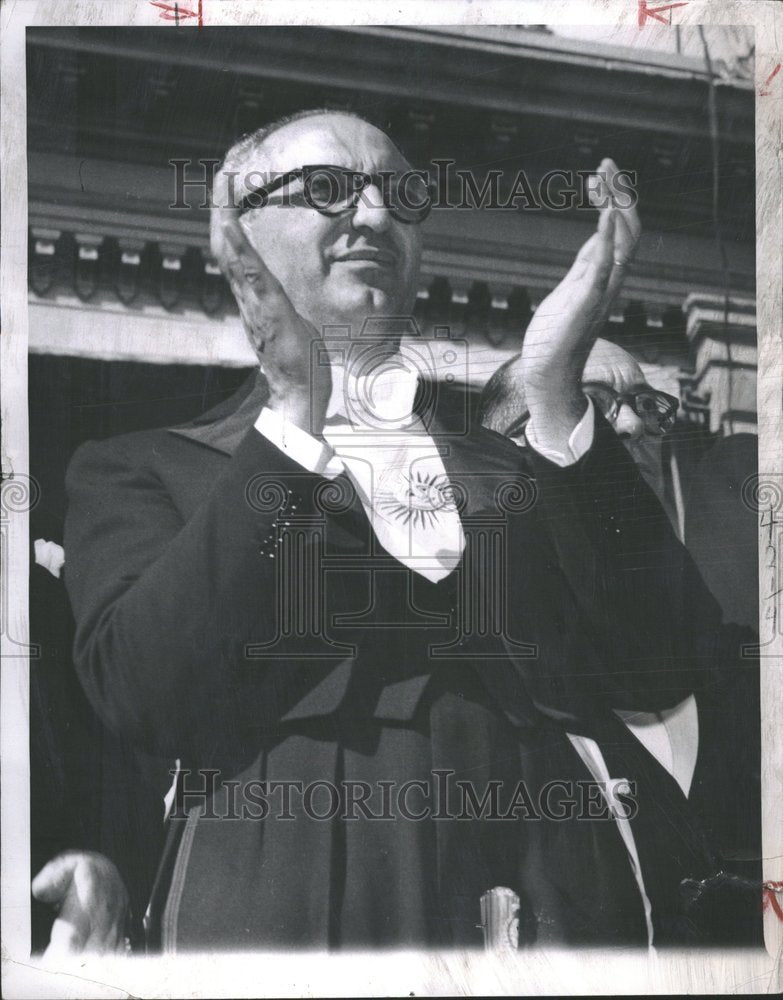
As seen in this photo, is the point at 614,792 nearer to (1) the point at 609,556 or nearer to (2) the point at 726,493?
(1) the point at 609,556

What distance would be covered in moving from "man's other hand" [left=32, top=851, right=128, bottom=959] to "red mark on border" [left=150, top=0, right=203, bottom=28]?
2.70 m

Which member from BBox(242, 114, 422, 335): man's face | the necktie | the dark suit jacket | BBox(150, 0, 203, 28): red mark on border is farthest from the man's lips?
BBox(150, 0, 203, 28): red mark on border

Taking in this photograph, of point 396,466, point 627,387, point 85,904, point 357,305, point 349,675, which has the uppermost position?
point 357,305

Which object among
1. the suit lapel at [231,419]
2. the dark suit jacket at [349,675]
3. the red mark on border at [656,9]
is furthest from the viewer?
the red mark on border at [656,9]

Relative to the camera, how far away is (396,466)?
3957 mm

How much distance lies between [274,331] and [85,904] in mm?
1914

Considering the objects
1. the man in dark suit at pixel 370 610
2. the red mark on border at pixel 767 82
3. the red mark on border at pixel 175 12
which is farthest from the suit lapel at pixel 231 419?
the red mark on border at pixel 767 82

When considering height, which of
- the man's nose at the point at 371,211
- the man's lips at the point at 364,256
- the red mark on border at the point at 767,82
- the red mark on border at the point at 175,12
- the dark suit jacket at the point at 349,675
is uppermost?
the red mark on border at the point at 175,12

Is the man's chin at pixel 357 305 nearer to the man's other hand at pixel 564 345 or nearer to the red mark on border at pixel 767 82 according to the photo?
the man's other hand at pixel 564 345

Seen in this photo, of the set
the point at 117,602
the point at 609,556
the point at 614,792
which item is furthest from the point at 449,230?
the point at 614,792

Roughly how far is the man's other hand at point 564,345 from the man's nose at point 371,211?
582mm

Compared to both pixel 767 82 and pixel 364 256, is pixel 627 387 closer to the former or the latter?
pixel 364 256

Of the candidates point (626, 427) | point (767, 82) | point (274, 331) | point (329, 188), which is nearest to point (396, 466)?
point (274, 331)

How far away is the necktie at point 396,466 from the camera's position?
154 inches
